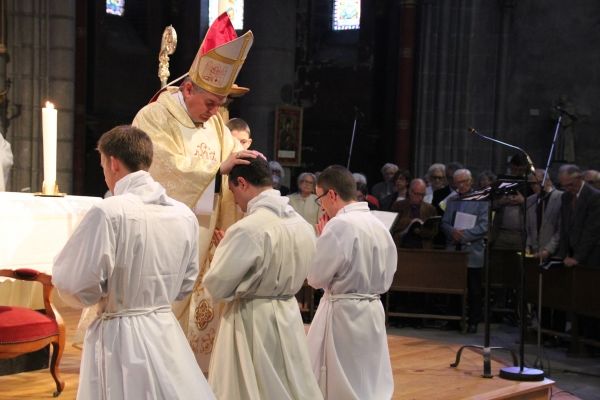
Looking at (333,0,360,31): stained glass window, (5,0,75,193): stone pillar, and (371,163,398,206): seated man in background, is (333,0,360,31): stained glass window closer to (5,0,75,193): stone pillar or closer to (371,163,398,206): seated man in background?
(371,163,398,206): seated man in background

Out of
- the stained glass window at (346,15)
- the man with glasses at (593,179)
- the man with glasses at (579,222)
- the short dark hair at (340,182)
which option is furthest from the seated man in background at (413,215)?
the stained glass window at (346,15)

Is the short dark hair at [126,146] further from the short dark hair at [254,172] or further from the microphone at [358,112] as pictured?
the microphone at [358,112]

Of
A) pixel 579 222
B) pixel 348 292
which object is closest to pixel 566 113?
pixel 579 222

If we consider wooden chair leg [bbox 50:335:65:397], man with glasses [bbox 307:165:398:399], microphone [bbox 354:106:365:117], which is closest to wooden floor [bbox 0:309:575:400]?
wooden chair leg [bbox 50:335:65:397]

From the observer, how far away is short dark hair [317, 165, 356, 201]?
4.66 meters

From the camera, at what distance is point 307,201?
998 cm

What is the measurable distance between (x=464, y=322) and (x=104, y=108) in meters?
8.71

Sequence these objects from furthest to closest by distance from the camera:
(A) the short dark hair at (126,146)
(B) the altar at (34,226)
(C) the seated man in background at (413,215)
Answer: (C) the seated man in background at (413,215) → (B) the altar at (34,226) → (A) the short dark hair at (126,146)

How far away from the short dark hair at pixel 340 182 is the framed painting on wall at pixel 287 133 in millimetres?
9691

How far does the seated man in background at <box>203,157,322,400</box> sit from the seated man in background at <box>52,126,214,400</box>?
1.86ft

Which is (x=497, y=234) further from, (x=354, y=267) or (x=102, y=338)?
(x=102, y=338)

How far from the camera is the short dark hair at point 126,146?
3193 millimetres

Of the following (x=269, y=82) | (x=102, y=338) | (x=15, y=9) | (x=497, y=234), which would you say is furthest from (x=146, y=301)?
(x=269, y=82)

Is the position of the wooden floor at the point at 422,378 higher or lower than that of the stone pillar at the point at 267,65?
lower
